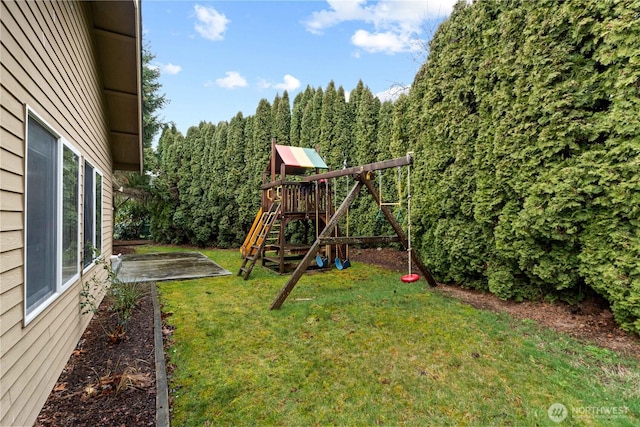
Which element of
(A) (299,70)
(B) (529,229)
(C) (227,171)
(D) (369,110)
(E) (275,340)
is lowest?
(E) (275,340)

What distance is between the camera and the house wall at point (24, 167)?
6.15 feet

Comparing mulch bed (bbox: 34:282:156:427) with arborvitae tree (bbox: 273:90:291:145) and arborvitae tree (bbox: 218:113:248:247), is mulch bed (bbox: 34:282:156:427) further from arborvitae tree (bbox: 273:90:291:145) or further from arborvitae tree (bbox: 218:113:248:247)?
arborvitae tree (bbox: 273:90:291:145)

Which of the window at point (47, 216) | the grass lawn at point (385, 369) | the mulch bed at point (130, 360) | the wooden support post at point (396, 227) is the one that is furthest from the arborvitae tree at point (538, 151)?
the window at point (47, 216)

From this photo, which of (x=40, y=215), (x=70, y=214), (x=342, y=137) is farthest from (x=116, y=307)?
(x=342, y=137)

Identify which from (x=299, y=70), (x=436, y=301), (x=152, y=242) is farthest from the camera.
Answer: (x=152, y=242)

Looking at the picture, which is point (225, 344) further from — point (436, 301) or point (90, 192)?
point (436, 301)

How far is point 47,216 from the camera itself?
261 centimetres

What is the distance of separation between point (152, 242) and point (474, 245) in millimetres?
15132

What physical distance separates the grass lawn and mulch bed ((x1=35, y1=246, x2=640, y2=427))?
255 mm

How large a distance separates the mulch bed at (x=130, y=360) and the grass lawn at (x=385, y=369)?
255mm

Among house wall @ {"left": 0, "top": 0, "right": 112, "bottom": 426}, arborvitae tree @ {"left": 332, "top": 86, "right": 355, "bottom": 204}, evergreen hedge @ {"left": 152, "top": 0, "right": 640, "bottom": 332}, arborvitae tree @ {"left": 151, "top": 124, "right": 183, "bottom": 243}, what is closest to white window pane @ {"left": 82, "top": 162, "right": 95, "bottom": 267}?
house wall @ {"left": 0, "top": 0, "right": 112, "bottom": 426}

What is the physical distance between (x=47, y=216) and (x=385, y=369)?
331 cm

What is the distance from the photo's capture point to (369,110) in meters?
9.88

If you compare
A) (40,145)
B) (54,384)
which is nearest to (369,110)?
(40,145)
